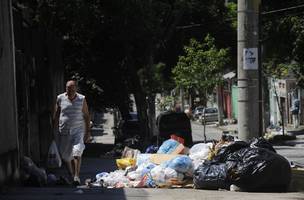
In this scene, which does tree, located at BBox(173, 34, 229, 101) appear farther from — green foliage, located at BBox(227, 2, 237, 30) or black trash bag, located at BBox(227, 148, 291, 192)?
black trash bag, located at BBox(227, 148, 291, 192)

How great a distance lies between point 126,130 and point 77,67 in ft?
14.3

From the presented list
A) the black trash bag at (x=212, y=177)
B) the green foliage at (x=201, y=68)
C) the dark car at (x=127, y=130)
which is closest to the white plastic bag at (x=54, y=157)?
the black trash bag at (x=212, y=177)

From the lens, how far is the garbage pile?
30.4 ft

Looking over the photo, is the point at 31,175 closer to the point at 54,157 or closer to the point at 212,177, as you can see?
the point at 54,157

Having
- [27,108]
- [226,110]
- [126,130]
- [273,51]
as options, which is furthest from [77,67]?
[226,110]

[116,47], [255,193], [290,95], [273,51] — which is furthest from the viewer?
[290,95]

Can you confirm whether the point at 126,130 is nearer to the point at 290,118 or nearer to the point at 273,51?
the point at 273,51

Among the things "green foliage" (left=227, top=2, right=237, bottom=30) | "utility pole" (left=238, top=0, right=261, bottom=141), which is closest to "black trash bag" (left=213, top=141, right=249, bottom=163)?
"utility pole" (left=238, top=0, right=261, bottom=141)

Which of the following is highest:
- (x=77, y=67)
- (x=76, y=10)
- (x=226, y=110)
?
(x=76, y=10)

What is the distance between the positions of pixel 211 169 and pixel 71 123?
2.43 meters

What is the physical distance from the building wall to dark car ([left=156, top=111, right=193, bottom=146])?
51.0ft

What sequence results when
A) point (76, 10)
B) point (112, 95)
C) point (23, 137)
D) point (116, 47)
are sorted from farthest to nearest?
1. point (112, 95)
2. point (116, 47)
3. point (76, 10)
4. point (23, 137)

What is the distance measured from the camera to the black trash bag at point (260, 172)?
9.22 meters

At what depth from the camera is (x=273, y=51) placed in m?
39.2
